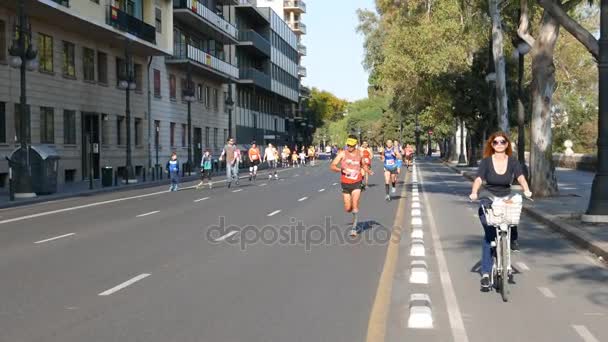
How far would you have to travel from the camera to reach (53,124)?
34.5 m

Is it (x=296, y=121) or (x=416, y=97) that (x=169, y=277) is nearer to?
(x=416, y=97)

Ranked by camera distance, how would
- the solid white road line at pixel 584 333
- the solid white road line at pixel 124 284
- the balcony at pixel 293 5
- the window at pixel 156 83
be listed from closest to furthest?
the solid white road line at pixel 584 333
the solid white road line at pixel 124 284
the window at pixel 156 83
the balcony at pixel 293 5

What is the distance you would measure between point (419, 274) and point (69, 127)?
97.4 feet

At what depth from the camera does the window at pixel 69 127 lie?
117ft

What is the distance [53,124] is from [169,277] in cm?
2695

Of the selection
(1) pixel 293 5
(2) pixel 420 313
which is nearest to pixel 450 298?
(2) pixel 420 313

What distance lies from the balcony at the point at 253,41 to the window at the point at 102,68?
28.9 meters

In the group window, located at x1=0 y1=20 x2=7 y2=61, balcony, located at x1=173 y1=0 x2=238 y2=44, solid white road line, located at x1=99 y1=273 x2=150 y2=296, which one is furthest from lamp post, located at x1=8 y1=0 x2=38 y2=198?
balcony, located at x1=173 y1=0 x2=238 y2=44

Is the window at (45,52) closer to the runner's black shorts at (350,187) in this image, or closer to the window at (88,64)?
the window at (88,64)

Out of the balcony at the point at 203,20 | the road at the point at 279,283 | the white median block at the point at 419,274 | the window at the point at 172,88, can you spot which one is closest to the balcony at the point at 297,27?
the balcony at the point at 203,20

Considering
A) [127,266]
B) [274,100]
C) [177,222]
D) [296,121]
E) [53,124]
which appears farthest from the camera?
[296,121]

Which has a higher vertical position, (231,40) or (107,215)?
(231,40)

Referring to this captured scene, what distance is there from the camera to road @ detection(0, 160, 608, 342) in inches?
263

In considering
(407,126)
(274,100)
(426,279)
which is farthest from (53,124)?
(407,126)
